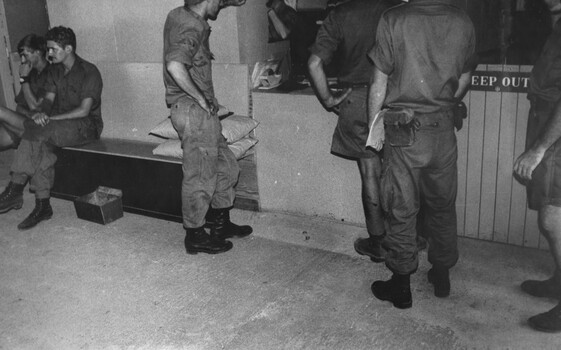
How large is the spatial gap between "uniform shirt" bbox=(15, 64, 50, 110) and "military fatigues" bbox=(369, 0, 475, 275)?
3.76 metres

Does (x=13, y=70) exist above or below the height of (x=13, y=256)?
above

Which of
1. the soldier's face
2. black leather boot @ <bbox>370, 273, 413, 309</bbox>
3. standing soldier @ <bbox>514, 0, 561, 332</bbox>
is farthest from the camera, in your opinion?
the soldier's face

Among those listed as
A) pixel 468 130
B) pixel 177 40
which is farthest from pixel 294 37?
pixel 468 130

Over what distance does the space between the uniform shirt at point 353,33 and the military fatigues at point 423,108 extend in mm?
568

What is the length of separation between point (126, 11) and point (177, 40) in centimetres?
183

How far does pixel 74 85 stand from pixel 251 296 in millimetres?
3013

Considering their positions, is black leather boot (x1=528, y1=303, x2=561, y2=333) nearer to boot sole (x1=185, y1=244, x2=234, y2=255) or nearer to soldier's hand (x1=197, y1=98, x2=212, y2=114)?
boot sole (x1=185, y1=244, x2=234, y2=255)

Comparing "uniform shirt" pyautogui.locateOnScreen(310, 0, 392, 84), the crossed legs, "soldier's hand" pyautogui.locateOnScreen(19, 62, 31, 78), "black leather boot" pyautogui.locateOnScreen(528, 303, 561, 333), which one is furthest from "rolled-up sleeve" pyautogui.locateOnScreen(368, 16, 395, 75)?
"soldier's hand" pyautogui.locateOnScreen(19, 62, 31, 78)

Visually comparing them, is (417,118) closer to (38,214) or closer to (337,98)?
(337,98)

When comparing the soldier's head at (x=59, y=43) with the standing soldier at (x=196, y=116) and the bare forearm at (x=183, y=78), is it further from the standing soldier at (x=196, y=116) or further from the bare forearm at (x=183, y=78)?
the bare forearm at (x=183, y=78)

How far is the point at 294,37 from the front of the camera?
4824 mm

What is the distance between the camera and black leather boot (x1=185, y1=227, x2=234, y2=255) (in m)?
4.04

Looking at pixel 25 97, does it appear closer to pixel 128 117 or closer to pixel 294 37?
pixel 128 117

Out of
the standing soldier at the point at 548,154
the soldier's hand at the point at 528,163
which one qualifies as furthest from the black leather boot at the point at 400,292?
the soldier's hand at the point at 528,163
